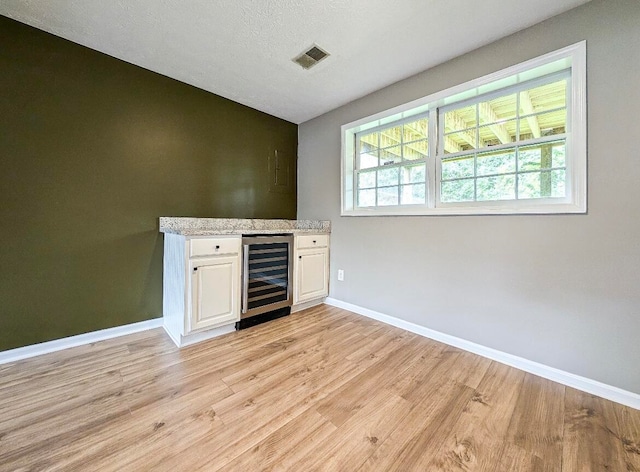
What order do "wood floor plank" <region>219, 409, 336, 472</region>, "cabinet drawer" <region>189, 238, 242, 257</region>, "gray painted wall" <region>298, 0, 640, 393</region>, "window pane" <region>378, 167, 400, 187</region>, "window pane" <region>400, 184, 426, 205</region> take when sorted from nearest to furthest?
"wood floor plank" <region>219, 409, 336, 472</region>
"gray painted wall" <region>298, 0, 640, 393</region>
"cabinet drawer" <region>189, 238, 242, 257</region>
"window pane" <region>400, 184, 426, 205</region>
"window pane" <region>378, 167, 400, 187</region>

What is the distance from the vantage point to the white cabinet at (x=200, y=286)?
198 centimetres

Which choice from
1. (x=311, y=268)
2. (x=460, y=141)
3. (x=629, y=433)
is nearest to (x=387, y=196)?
(x=460, y=141)

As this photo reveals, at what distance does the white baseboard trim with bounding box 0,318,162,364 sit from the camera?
1.78 metres

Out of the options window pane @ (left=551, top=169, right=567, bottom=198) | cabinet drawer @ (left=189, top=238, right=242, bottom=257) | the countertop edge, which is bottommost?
cabinet drawer @ (left=189, top=238, right=242, bottom=257)

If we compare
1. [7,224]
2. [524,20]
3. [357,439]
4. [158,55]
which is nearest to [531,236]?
[524,20]

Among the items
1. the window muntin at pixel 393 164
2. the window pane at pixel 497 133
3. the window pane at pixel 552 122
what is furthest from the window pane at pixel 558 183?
the window muntin at pixel 393 164

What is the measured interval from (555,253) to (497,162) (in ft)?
2.50

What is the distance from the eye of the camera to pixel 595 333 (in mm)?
1541

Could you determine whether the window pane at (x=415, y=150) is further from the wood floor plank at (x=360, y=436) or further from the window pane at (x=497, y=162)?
the wood floor plank at (x=360, y=436)

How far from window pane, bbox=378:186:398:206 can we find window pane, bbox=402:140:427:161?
0.32 metres

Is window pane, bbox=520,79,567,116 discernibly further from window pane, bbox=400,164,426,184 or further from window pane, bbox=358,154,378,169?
window pane, bbox=358,154,378,169

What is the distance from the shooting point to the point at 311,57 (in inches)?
83.3

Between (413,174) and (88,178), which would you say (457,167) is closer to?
(413,174)

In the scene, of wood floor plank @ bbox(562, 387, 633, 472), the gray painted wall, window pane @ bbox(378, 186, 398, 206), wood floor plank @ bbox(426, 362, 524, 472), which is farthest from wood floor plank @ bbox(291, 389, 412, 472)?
window pane @ bbox(378, 186, 398, 206)
